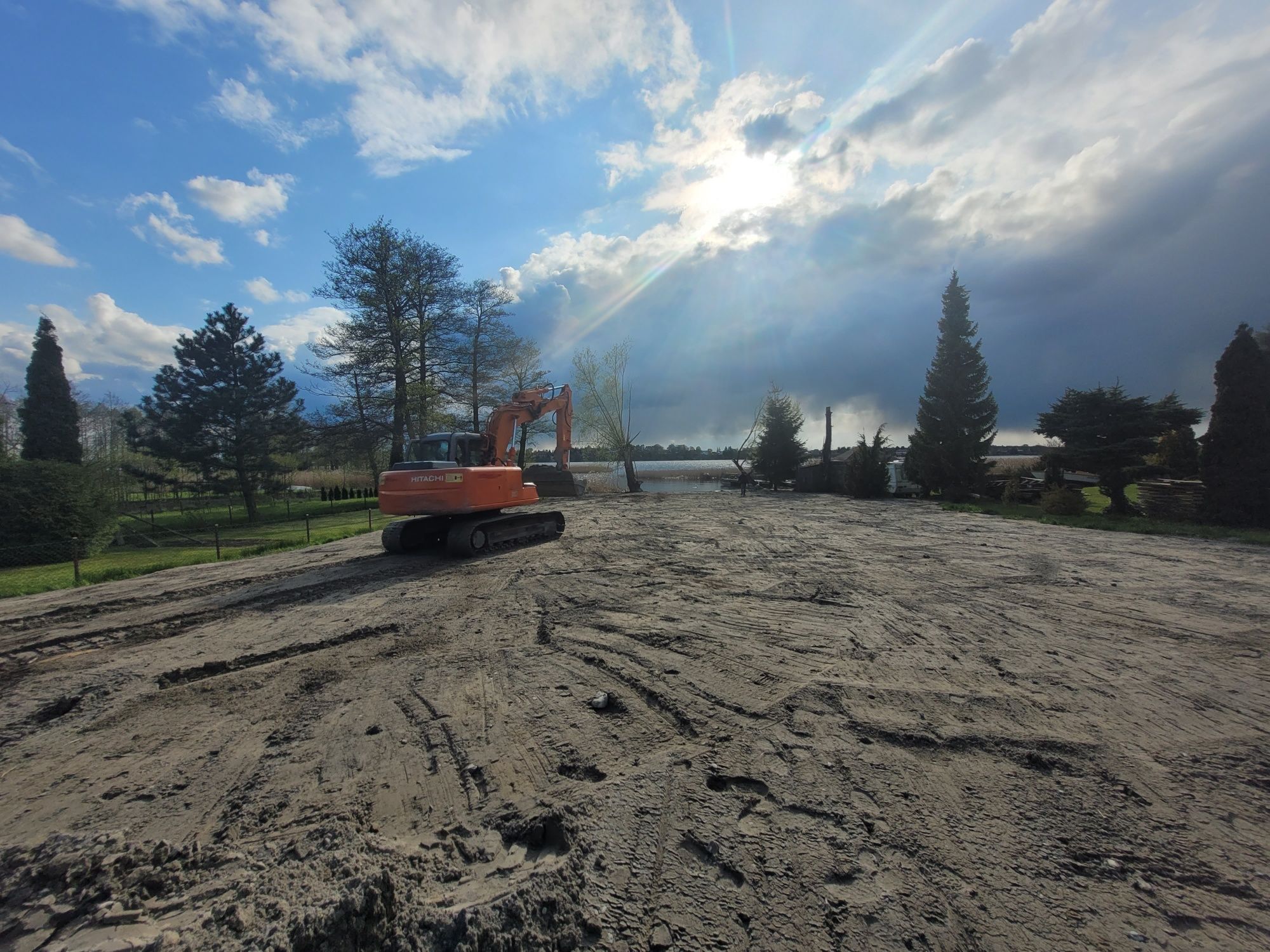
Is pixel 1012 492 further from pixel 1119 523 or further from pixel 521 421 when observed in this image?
pixel 521 421

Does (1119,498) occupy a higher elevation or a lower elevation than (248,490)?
lower

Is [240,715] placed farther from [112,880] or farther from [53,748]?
→ [112,880]

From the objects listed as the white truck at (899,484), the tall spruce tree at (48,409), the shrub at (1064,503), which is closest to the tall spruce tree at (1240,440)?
the shrub at (1064,503)

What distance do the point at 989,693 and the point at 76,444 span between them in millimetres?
37260

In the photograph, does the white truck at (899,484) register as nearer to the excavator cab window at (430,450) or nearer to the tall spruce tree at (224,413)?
the excavator cab window at (430,450)

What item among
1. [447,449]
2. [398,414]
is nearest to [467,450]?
[447,449]

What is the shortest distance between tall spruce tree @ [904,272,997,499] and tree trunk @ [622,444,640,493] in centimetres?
1681

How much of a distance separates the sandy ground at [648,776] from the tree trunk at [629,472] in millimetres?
27576

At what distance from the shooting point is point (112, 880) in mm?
2256

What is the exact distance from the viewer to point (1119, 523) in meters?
13.8

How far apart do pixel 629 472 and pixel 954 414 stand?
19056mm

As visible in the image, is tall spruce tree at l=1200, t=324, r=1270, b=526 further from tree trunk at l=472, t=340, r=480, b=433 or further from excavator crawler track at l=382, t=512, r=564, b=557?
tree trunk at l=472, t=340, r=480, b=433

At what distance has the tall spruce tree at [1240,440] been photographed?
43.2 ft

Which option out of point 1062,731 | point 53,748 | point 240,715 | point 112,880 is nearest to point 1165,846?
point 1062,731
